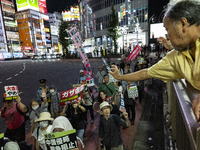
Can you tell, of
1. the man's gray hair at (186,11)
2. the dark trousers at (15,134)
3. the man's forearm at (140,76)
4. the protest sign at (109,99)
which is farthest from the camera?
the protest sign at (109,99)

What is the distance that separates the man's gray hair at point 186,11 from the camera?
107cm

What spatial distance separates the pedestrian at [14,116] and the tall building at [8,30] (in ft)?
221

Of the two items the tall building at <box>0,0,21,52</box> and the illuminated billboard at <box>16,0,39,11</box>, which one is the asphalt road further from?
the illuminated billboard at <box>16,0,39,11</box>

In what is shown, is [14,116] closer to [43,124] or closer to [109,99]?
[43,124]

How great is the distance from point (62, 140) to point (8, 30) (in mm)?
78636

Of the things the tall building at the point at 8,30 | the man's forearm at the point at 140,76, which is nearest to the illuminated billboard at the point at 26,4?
the tall building at the point at 8,30

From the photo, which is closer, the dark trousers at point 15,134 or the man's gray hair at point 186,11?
the man's gray hair at point 186,11

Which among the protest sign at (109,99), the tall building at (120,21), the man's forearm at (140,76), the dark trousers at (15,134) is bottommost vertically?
the dark trousers at (15,134)

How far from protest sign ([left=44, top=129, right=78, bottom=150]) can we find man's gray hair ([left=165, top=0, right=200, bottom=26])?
190cm

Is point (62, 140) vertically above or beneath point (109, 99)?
above

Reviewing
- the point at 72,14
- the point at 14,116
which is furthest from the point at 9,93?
the point at 72,14

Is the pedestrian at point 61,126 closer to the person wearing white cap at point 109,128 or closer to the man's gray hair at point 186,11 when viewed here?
the person wearing white cap at point 109,128

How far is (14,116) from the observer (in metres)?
3.78

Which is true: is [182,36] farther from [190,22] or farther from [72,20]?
[72,20]
